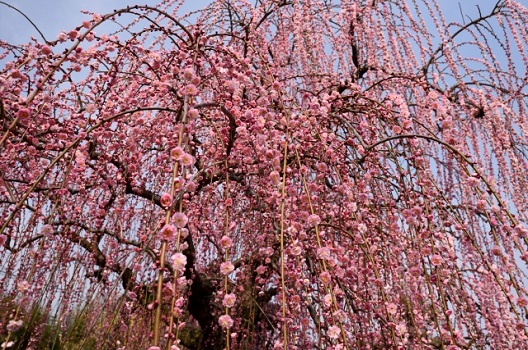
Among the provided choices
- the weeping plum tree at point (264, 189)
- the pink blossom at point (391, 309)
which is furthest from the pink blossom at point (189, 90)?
the pink blossom at point (391, 309)

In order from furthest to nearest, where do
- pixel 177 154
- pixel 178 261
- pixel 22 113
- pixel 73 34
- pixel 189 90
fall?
1. pixel 73 34
2. pixel 189 90
3. pixel 22 113
4. pixel 177 154
5. pixel 178 261

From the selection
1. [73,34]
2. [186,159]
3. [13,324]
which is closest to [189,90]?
[186,159]

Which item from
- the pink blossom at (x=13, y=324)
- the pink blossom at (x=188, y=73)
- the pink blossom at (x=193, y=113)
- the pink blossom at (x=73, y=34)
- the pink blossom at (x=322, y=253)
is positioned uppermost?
the pink blossom at (x=73, y=34)

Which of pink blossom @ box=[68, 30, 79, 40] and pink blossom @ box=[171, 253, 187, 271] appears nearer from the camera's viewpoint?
pink blossom @ box=[171, 253, 187, 271]

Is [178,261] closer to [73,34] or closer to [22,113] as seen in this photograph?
[22,113]

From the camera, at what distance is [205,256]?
145 inches

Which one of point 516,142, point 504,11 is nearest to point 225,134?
point 516,142

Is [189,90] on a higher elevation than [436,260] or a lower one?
higher

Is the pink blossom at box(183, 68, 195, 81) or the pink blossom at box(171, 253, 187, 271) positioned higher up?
the pink blossom at box(183, 68, 195, 81)

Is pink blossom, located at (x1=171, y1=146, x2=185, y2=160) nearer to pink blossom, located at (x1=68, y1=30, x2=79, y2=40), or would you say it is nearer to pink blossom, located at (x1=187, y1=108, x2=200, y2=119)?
pink blossom, located at (x1=187, y1=108, x2=200, y2=119)

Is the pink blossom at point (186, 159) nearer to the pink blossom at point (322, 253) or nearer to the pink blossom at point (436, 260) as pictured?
the pink blossom at point (322, 253)

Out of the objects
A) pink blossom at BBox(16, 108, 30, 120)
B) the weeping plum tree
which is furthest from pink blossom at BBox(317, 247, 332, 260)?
pink blossom at BBox(16, 108, 30, 120)

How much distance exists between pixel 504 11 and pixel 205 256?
3.50 m

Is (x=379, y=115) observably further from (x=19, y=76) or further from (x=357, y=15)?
(x=357, y=15)
